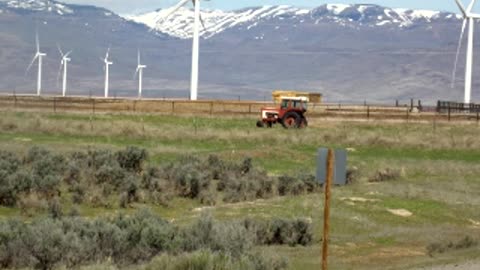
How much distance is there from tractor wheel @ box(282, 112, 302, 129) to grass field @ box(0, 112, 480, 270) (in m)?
1.71

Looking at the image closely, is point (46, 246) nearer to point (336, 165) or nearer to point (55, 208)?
point (336, 165)

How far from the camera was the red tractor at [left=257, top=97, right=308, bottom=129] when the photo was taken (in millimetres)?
69062

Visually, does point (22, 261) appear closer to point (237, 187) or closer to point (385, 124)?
point (237, 187)

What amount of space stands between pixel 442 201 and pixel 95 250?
1696 centimetres

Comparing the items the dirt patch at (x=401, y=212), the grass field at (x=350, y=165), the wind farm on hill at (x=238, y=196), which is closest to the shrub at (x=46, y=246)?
the wind farm on hill at (x=238, y=196)

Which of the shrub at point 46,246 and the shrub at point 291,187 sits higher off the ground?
the shrub at point 46,246

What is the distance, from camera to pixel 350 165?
147 feet

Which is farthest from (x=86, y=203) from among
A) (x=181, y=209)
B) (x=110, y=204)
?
(x=181, y=209)

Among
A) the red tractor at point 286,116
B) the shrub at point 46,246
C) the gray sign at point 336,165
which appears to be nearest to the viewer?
the gray sign at point 336,165

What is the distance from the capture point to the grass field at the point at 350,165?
25.6 meters

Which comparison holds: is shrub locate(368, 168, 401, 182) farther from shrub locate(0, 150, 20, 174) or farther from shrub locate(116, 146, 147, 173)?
shrub locate(0, 150, 20, 174)

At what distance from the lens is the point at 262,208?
31156 mm

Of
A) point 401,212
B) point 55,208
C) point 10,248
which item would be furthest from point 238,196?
point 10,248

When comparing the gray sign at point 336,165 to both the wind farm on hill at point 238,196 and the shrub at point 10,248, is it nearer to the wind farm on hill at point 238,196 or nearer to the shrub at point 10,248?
the wind farm on hill at point 238,196
